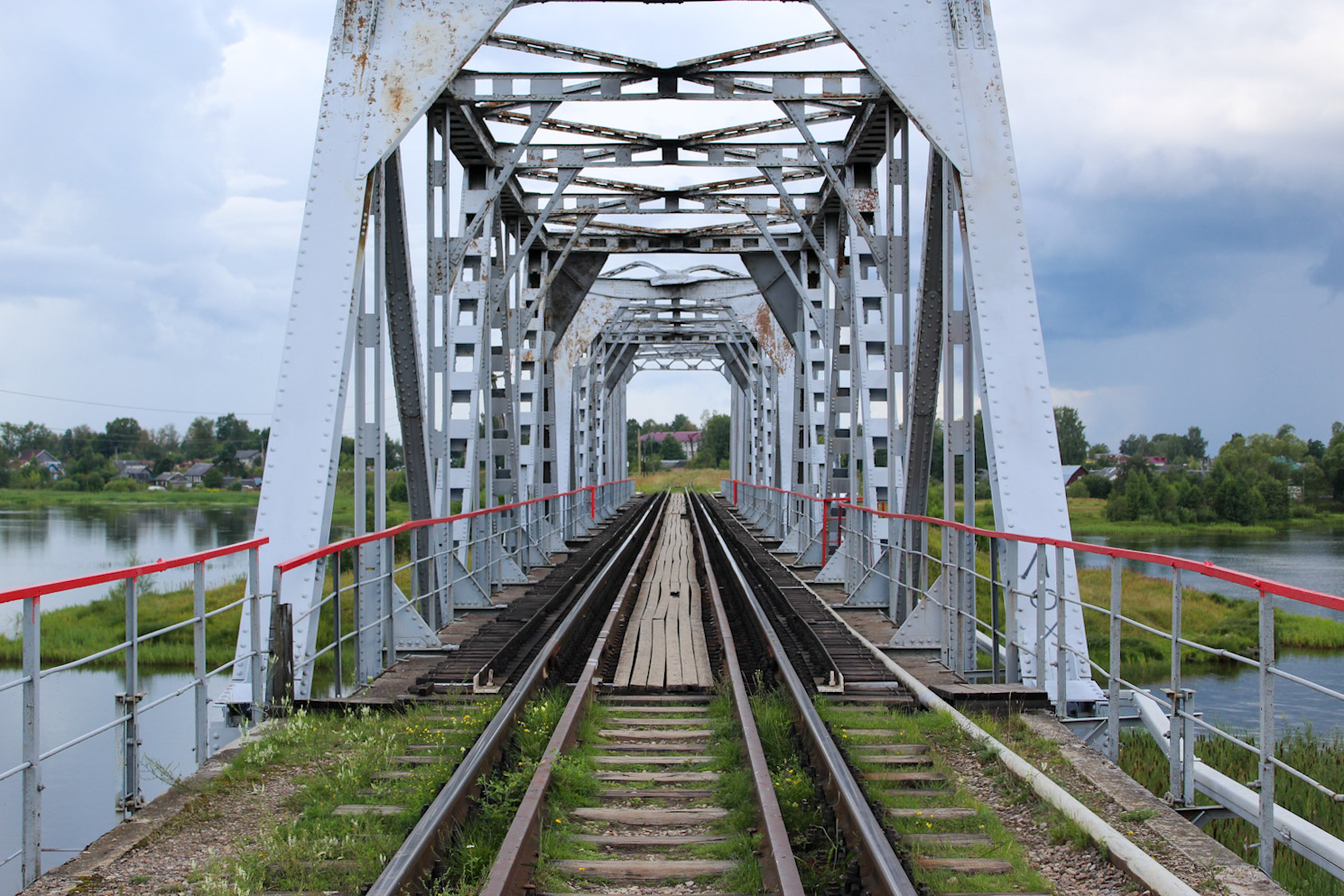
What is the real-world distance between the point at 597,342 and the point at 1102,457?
105982 millimetres

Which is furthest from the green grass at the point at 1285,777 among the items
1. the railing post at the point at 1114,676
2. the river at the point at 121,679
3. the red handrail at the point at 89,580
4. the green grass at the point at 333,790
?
the red handrail at the point at 89,580

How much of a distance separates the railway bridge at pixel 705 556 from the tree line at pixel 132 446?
98555 millimetres

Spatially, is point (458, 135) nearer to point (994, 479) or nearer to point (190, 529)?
point (994, 479)

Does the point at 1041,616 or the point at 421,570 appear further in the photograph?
the point at 421,570

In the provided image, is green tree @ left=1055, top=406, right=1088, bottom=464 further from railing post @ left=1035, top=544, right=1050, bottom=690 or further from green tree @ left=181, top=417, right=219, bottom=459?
railing post @ left=1035, top=544, right=1050, bottom=690

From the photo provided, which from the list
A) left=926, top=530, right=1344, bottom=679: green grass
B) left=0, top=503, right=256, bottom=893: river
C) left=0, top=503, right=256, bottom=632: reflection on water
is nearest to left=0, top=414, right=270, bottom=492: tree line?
left=0, top=503, right=256, bottom=632: reflection on water

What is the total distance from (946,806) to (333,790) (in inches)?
106

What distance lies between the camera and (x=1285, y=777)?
30.9 feet

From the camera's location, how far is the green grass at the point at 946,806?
11.9 ft

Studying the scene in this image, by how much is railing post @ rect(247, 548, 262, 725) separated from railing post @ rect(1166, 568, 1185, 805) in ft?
15.1

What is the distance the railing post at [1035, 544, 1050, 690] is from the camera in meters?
6.29

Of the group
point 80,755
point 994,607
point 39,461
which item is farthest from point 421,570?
point 39,461

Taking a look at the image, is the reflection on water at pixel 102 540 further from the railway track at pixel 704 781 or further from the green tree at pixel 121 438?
the green tree at pixel 121 438

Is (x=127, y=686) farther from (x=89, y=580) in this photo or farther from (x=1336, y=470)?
(x=1336, y=470)
